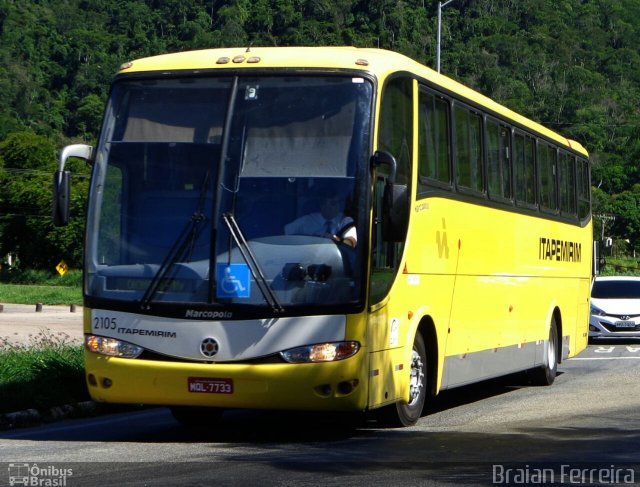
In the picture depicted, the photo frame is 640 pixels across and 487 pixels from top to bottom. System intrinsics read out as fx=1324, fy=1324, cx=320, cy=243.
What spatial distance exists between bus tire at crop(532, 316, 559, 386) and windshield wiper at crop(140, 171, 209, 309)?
26.6 feet

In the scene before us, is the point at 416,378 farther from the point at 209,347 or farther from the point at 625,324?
the point at 625,324

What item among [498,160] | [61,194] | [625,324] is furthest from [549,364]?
[625,324]

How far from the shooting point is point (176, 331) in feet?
36.4

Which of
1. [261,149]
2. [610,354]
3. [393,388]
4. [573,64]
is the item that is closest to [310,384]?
[393,388]

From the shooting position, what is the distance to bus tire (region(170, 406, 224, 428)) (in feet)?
42.0

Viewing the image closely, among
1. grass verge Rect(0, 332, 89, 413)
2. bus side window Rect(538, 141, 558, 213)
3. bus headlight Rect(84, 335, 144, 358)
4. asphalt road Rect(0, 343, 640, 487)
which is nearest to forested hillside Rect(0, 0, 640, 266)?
bus side window Rect(538, 141, 558, 213)

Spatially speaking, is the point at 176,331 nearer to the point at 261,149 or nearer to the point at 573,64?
the point at 261,149

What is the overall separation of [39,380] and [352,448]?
206 inches

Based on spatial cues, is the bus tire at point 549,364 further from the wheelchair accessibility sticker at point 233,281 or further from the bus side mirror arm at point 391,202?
the wheelchair accessibility sticker at point 233,281

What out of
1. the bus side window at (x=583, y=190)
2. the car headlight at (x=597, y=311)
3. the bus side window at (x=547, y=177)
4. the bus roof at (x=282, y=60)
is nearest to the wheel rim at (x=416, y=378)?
the bus roof at (x=282, y=60)

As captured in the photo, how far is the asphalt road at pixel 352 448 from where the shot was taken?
9102 mm

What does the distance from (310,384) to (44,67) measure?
15840cm

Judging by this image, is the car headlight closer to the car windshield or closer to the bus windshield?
the car windshield

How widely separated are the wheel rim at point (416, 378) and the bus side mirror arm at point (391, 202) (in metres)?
1.78
